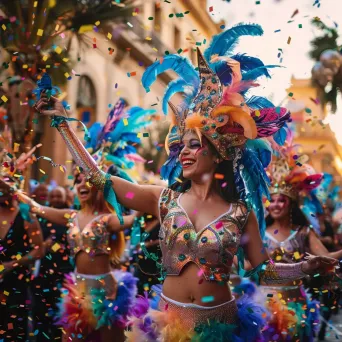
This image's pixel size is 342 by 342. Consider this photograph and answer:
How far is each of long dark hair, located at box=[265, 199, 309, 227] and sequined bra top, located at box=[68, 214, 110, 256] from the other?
1.74 m

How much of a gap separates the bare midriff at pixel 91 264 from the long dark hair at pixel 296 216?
178 cm

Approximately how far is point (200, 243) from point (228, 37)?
126 cm

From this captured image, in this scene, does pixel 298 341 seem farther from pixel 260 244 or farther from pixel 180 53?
pixel 180 53

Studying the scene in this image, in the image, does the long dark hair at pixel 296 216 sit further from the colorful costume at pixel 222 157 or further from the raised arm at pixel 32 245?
the colorful costume at pixel 222 157

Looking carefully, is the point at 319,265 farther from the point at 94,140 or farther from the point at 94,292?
the point at 94,140

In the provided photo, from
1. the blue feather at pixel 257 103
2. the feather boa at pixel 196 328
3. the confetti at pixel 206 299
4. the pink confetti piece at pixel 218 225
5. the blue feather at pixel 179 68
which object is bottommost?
the feather boa at pixel 196 328

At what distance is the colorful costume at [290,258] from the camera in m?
5.09

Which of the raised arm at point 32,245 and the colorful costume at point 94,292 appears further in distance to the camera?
the raised arm at point 32,245

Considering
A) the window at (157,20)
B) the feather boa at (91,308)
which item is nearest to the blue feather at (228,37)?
the feather boa at (91,308)

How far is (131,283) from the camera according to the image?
5.70 metres

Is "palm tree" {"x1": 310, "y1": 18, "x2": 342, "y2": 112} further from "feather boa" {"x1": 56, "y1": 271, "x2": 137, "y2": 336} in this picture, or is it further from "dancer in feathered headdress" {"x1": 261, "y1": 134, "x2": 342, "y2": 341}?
"feather boa" {"x1": 56, "y1": 271, "x2": 137, "y2": 336}

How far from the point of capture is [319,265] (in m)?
3.59

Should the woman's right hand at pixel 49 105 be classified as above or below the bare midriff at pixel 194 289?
above

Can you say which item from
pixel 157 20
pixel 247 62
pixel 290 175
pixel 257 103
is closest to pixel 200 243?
pixel 257 103
